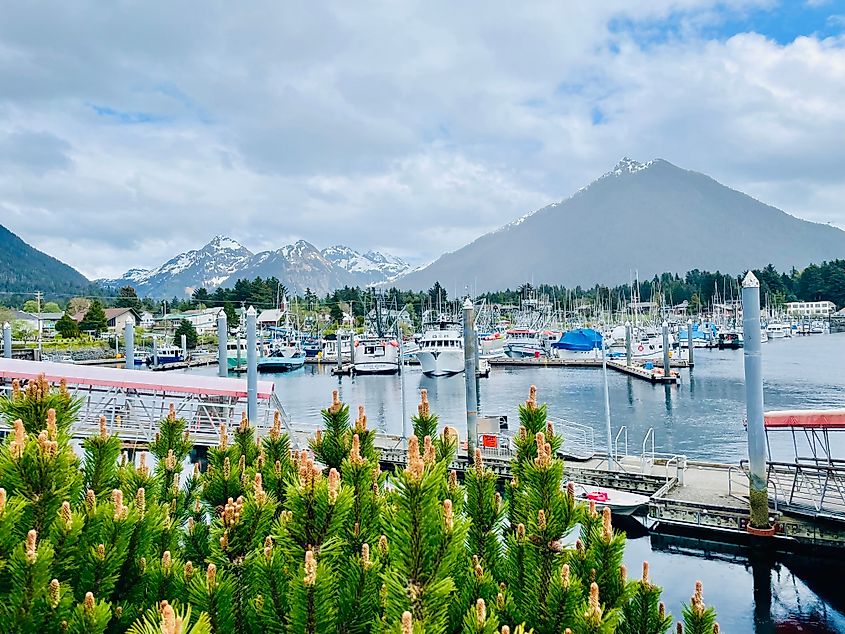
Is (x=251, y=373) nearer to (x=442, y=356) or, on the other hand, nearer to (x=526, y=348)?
(x=442, y=356)

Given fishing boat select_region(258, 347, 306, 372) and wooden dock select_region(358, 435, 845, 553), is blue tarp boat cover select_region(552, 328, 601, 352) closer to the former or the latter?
fishing boat select_region(258, 347, 306, 372)

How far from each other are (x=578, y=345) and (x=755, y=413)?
77.3 metres

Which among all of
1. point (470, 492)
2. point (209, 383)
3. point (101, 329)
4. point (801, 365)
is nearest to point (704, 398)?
point (801, 365)

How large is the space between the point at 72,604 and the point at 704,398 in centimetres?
5499

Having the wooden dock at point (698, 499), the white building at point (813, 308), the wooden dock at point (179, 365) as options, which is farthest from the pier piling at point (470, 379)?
the white building at point (813, 308)

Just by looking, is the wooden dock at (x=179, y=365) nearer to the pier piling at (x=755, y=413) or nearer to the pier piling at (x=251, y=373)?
the pier piling at (x=251, y=373)

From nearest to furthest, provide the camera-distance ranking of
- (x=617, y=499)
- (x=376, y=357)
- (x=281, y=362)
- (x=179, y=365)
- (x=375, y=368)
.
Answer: (x=617, y=499)
(x=375, y=368)
(x=376, y=357)
(x=179, y=365)
(x=281, y=362)

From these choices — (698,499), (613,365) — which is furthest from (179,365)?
(698,499)

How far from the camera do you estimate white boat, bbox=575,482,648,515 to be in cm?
2056

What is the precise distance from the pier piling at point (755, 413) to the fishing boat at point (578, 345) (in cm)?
7428

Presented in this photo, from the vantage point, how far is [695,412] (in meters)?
46.3

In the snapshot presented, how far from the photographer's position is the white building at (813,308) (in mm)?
156250

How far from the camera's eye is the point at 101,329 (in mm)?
101312

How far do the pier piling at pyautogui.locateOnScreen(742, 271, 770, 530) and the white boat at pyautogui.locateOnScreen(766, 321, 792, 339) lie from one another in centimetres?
11464
